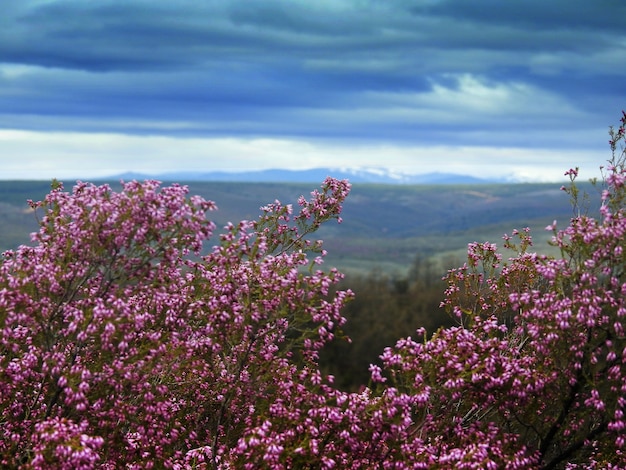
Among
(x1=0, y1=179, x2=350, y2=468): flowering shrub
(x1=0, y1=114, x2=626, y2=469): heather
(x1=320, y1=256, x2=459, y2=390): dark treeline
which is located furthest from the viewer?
(x1=320, y1=256, x2=459, y2=390): dark treeline

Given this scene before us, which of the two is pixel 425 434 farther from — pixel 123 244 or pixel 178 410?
pixel 123 244

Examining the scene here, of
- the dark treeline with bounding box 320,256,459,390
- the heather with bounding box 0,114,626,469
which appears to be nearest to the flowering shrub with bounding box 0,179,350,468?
the heather with bounding box 0,114,626,469

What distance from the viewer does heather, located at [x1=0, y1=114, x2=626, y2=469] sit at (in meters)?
15.5

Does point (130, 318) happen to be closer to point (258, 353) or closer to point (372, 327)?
point (258, 353)

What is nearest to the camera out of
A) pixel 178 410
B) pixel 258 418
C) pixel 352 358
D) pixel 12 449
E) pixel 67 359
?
pixel 258 418

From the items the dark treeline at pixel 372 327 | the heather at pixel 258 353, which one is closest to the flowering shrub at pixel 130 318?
the heather at pixel 258 353

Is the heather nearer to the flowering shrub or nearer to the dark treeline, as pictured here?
the flowering shrub

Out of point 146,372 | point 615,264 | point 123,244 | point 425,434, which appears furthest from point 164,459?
point 615,264

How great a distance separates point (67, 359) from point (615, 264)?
11855mm

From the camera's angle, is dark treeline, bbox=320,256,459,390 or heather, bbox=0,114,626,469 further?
dark treeline, bbox=320,256,459,390

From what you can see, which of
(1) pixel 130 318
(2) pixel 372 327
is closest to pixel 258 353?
(1) pixel 130 318

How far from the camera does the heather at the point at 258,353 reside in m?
15.5

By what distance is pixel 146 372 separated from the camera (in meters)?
15.6

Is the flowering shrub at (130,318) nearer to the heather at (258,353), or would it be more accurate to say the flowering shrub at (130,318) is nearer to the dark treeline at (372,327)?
the heather at (258,353)
